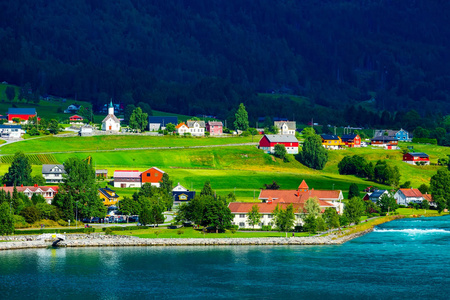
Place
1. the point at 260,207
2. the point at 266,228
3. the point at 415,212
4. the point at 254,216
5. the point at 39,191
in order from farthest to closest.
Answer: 1. the point at 415,212
2. the point at 39,191
3. the point at 260,207
4. the point at 266,228
5. the point at 254,216

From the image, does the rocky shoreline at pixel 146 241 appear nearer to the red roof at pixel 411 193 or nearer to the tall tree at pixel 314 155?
the red roof at pixel 411 193

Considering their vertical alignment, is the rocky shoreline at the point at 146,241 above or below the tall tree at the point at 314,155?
below

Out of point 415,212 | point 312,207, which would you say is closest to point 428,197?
point 415,212

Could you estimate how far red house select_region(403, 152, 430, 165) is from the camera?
7151 inches

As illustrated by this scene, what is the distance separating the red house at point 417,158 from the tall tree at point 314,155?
911 inches

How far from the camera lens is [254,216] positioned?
342 feet

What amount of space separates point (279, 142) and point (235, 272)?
10399 cm

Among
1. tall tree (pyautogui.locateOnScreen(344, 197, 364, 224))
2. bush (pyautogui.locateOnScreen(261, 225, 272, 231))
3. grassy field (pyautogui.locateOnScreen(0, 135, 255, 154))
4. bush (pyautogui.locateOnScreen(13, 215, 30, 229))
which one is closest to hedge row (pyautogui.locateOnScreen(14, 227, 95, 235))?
bush (pyautogui.locateOnScreen(13, 215, 30, 229))

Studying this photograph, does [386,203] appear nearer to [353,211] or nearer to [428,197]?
[428,197]

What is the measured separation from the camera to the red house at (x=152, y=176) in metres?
142

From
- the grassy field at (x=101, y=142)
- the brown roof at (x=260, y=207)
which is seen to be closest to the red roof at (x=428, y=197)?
the brown roof at (x=260, y=207)

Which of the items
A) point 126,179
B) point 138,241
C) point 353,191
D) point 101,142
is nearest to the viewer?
point 138,241

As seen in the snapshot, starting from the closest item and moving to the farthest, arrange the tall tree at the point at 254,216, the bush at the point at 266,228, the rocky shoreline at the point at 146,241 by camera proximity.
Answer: the rocky shoreline at the point at 146,241 → the tall tree at the point at 254,216 → the bush at the point at 266,228

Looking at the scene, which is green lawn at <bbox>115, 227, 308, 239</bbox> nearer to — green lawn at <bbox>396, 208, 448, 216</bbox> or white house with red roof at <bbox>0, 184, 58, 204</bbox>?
white house with red roof at <bbox>0, 184, 58, 204</bbox>
